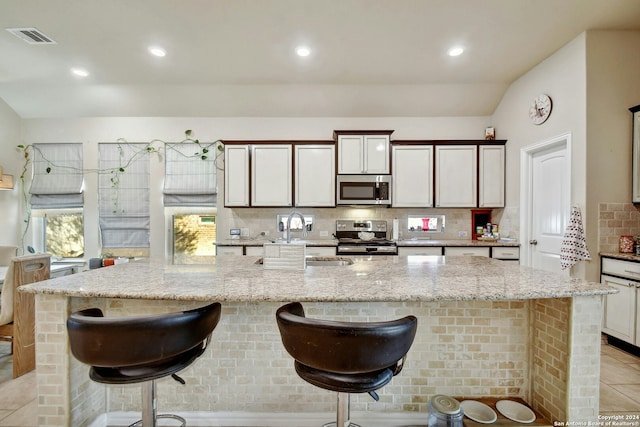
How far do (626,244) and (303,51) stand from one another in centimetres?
386

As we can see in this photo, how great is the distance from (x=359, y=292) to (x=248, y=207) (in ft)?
10.9

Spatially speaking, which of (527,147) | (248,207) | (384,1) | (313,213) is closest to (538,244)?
(527,147)

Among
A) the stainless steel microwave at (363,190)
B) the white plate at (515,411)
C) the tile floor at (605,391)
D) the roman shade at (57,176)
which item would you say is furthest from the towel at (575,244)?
the roman shade at (57,176)

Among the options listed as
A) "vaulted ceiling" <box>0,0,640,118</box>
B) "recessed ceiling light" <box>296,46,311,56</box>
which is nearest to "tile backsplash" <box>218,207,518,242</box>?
"vaulted ceiling" <box>0,0,640,118</box>

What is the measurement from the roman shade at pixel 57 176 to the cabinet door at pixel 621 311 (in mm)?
6810

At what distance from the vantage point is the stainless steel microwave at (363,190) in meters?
4.09

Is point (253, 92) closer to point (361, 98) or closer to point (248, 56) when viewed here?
point (248, 56)

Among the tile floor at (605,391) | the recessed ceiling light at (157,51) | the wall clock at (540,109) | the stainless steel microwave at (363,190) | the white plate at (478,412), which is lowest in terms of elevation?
the tile floor at (605,391)

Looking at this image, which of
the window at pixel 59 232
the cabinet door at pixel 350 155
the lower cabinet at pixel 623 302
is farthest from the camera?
the window at pixel 59 232

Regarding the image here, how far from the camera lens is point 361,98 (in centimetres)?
419

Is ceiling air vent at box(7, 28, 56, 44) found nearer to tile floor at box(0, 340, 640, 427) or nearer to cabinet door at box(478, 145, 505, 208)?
tile floor at box(0, 340, 640, 427)

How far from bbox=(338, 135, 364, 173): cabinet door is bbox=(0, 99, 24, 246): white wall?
16.5 feet

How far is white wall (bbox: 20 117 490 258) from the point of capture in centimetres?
446

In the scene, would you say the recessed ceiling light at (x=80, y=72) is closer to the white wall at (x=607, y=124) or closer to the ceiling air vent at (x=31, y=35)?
the ceiling air vent at (x=31, y=35)
